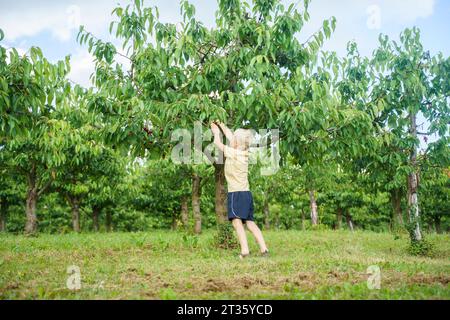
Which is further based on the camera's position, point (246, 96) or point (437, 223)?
point (437, 223)

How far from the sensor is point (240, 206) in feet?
26.7

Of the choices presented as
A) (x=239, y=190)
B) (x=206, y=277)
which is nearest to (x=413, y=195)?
(x=239, y=190)

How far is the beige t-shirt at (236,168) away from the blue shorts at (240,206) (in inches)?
4.6

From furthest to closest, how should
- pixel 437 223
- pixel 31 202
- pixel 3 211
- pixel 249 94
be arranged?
pixel 437 223 → pixel 3 211 → pixel 31 202 → pixel 249 94

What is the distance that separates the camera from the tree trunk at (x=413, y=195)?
1049 centimetres

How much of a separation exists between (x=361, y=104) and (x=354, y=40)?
1956mm

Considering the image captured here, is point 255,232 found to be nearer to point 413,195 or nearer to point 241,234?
point 241,234

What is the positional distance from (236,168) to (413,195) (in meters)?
5.20

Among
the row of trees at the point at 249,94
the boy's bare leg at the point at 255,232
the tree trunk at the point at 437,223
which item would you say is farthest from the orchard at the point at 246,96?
the tree trunk at the point at 437,223

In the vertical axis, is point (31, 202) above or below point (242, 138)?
below
